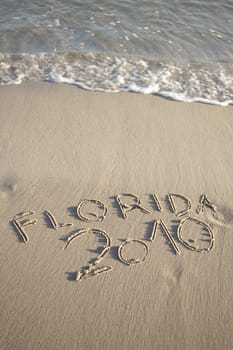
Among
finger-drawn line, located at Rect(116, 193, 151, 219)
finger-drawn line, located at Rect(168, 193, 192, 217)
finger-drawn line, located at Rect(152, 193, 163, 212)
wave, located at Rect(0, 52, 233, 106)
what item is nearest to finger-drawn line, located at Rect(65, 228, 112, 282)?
finger-drawn line, located at Rect(116, 193, 151, 219)

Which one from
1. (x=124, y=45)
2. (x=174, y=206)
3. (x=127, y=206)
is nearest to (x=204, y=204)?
(x=174, y=206)

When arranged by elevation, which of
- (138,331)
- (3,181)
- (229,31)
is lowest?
(138,331)

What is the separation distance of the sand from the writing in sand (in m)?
0.01

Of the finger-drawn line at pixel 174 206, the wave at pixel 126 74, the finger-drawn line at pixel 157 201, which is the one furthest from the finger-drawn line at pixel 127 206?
the wave at pixel 126 74

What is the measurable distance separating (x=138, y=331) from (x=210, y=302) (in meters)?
0.55

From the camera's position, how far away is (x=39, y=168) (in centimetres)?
342

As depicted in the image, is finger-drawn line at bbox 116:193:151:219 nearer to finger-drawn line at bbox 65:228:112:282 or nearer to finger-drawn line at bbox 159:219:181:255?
finger-drawn line at bbox 159:219:181:255

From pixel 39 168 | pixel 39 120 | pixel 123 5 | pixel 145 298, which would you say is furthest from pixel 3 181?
pixel 123 5

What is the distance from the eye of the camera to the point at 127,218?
3.12 metres

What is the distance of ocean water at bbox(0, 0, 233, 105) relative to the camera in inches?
185

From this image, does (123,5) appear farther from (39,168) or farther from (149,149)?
(39,168)

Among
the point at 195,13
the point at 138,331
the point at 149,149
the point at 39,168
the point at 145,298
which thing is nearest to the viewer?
the point at 138,331

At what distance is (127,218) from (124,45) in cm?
316

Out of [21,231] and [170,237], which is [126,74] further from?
[21,231]
